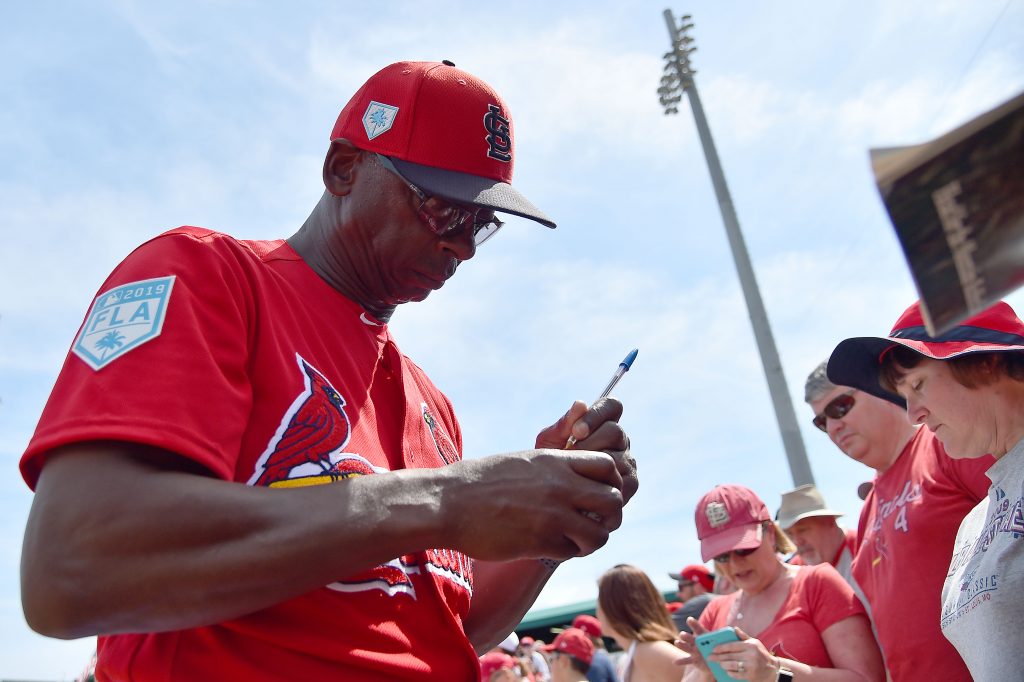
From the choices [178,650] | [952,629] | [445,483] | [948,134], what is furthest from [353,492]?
[952,629]

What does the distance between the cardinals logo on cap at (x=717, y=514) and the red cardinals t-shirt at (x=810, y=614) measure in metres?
0.56

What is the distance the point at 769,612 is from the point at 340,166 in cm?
325

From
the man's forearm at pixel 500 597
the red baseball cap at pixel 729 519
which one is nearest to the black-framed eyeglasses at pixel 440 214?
the man's forearm at pixel 500 597

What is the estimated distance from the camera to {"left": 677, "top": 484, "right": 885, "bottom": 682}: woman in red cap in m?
3.64

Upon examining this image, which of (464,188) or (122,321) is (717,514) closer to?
(464,188)

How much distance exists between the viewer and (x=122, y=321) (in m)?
1.44

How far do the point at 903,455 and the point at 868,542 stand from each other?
42cm

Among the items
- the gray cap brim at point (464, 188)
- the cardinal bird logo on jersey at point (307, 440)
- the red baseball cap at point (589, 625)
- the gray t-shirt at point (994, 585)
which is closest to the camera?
the cardinal bird logo on jersey at point (307, 440)

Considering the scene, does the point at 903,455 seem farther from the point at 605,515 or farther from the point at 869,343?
the point at 605,515

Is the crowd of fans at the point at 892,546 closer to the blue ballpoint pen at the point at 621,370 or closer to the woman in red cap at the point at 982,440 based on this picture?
the woman in red cap at the point at 982,440

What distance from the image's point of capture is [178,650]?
4.72 ft

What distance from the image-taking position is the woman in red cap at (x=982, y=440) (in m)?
2.45

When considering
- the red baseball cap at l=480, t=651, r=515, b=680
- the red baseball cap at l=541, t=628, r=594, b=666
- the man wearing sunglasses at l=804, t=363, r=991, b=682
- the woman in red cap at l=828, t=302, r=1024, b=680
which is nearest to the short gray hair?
the man wearing sunglasses at l=804, t=363, r=991, b=682

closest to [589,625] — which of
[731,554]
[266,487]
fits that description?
[731,554]
